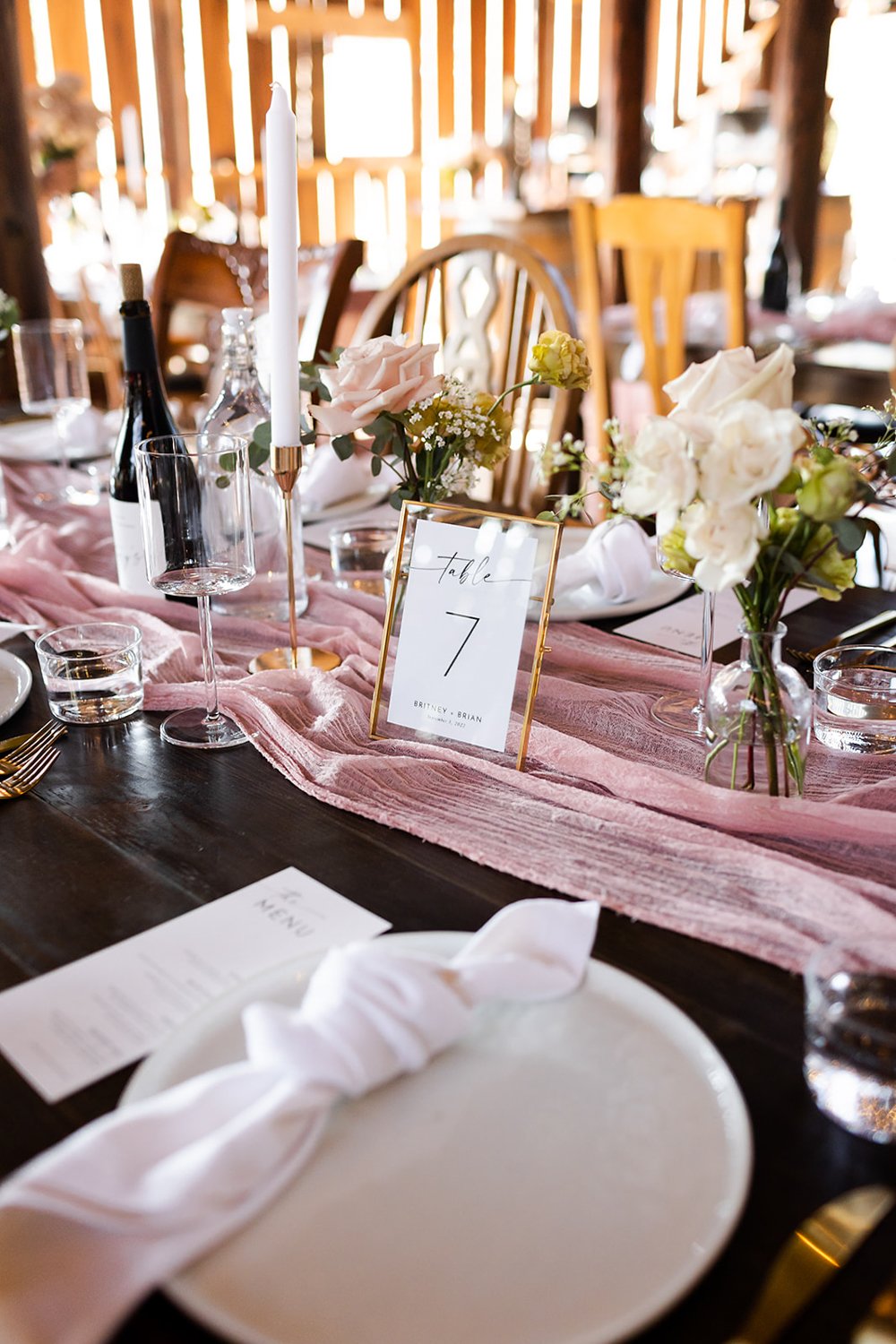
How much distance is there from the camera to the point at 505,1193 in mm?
457

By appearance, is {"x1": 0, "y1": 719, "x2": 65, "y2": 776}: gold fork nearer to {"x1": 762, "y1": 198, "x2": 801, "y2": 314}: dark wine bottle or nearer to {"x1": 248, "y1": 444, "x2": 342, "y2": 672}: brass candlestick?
{"x1": 248, "y1": 444, "x2": 342, "y2": 672}: brass candlestick

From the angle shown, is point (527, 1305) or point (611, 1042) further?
point (611, 1042)

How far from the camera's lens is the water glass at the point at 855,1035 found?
0.50m

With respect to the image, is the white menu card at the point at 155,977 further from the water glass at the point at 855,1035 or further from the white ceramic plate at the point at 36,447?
the white ceramic plate at the point at 36,447

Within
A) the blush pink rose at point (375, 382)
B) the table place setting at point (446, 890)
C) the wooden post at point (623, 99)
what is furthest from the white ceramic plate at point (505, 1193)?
the wooden post at point (623, 99)

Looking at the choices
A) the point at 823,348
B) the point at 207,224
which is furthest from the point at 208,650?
the point at 207,224

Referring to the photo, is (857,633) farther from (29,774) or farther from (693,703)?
(29,774)

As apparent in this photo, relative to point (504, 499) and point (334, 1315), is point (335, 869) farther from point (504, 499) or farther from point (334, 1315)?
point (504, 499)

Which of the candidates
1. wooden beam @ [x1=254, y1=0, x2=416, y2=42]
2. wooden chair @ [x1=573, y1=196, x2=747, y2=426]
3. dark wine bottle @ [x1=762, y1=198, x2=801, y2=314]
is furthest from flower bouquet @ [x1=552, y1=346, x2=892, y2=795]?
wooden beam @ [x1=254, y1=0, x2=416, y2=42]

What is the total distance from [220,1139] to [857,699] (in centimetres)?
64

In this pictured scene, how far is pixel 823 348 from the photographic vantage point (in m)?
2.87

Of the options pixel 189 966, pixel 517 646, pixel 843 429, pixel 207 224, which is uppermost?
pixel 207 224

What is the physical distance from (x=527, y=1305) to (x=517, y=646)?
19.2 inches

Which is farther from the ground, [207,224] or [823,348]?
[207,224]
